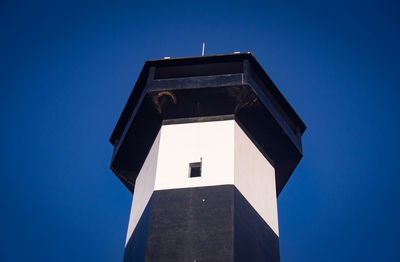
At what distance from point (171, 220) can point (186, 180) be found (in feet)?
4.67

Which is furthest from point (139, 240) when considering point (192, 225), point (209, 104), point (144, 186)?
point (209, 104)

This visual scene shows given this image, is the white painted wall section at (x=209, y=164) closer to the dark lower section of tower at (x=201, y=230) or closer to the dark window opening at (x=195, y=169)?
the dark window opening at (x=195, y=169)

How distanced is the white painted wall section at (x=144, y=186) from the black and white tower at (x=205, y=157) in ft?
0.17

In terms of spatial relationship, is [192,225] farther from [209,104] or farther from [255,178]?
[209,104]

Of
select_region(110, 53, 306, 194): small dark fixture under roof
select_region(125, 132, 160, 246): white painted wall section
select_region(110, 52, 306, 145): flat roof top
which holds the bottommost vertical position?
select_region(125, 132, 160, 246): white painted wall section

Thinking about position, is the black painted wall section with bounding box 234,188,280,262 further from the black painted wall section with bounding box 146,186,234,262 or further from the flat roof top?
the flat roof top

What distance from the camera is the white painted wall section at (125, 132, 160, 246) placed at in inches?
695

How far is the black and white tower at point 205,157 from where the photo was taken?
1577cm

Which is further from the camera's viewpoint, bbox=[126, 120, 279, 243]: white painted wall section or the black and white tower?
bbox=[126, 120, 279, 243]: white painted wall section

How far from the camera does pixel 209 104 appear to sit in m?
18.8

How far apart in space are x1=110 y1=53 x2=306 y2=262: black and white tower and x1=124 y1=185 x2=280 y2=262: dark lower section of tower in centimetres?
3

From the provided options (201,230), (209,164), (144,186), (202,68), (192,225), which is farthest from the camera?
(202,68)

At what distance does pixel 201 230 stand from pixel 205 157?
106 inches

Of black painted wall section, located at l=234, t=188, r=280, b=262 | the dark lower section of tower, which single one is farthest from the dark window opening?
black painted wall section, located at l=234, t=188, r=280, b=262
